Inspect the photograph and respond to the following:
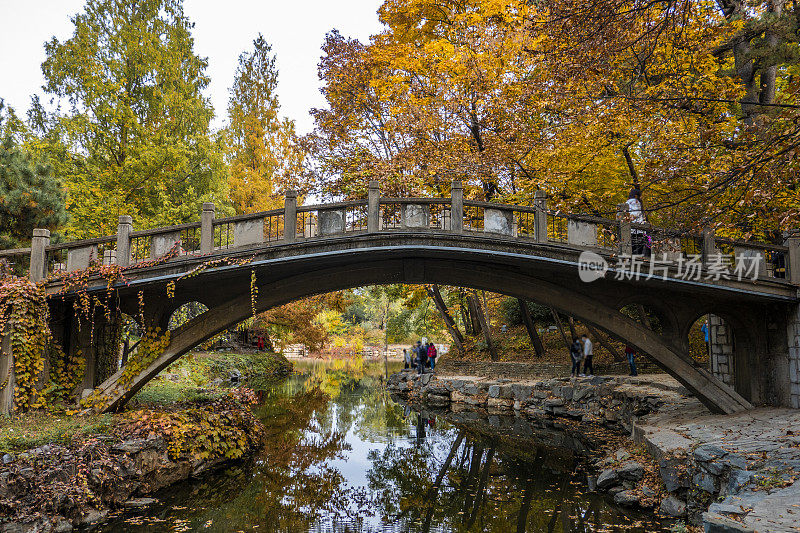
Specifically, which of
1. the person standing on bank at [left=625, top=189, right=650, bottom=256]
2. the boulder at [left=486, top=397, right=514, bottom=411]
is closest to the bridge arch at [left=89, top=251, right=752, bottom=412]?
the person standing on bank at [left=625, top=189, right=650, bottom=256]

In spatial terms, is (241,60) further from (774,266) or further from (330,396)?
(774,266)

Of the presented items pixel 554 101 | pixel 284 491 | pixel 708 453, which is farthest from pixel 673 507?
pixel 554 101

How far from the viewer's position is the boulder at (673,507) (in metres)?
7.65

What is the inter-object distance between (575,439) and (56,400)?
438 inches

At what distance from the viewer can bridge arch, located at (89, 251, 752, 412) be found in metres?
10.7

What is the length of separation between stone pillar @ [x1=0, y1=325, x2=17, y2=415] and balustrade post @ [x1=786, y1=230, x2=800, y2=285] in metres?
13.9

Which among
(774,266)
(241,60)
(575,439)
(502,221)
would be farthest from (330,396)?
(241,60)

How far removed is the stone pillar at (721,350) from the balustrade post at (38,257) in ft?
45.0

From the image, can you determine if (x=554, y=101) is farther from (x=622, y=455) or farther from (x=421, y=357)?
(x=421, y=357)

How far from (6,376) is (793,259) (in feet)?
46.4

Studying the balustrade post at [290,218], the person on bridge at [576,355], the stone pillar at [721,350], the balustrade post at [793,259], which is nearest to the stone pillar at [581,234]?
the balustrade post at [793,259]

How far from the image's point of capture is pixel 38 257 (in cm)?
1013

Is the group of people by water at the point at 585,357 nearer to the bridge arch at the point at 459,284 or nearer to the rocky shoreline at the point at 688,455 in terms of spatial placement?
the rocky shoreline at the point at 688,455

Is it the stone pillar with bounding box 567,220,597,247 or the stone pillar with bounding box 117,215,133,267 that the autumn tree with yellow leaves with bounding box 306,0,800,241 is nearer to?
the stone pillar with bounding box 567,220,597,247
